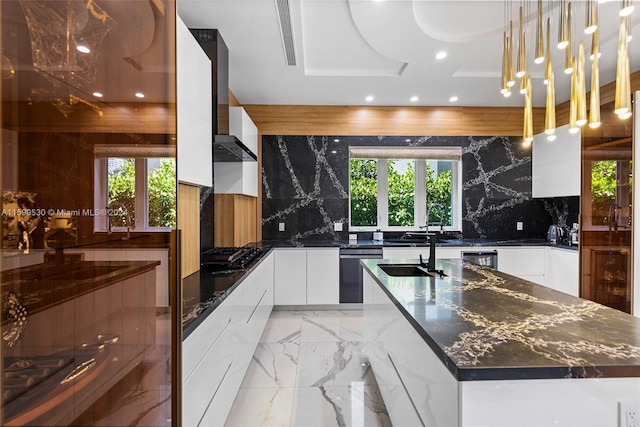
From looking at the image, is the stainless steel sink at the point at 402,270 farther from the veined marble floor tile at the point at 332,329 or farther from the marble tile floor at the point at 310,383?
the veined marble floor tile at the point at 332,329

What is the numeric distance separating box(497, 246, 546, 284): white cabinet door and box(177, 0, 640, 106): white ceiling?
1.92 meters

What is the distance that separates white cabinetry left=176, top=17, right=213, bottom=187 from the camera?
65.6 inches

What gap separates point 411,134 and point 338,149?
1027 mm

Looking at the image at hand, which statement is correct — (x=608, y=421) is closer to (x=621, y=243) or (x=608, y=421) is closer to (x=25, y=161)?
(x=25, y=161)

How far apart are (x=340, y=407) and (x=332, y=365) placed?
57 centimetres

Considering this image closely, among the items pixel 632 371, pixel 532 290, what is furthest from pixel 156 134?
pixel 532 290

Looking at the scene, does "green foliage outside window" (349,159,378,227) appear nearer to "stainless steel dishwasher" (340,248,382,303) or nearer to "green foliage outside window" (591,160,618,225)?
"stainless steel dishwasher" (340,248,382,303)

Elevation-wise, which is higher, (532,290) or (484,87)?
(484,87)

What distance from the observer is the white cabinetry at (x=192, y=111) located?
1.67 m

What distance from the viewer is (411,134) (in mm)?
4672

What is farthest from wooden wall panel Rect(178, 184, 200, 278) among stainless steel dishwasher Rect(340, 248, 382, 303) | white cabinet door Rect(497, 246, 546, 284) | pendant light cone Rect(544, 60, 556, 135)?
white cabinet door Rect(497, 246, 546, 284)

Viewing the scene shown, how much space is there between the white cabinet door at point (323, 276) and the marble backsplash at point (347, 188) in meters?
0.60

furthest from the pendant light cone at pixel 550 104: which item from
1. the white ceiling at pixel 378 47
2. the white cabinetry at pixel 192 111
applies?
the white cabinetry at pixel 192 111

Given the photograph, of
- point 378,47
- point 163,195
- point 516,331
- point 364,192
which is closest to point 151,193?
point 163,195
